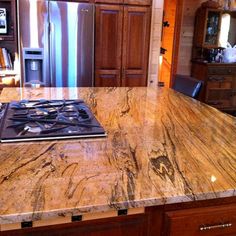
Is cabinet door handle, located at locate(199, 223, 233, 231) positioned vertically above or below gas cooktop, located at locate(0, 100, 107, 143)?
below

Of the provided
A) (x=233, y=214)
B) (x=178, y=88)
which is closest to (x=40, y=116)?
(x=233, y=214)

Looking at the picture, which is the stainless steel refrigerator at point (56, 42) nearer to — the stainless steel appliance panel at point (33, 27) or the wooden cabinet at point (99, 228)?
the stainless steel appliance panel at point (33, 27)

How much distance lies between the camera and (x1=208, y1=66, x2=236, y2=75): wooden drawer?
4879 mm

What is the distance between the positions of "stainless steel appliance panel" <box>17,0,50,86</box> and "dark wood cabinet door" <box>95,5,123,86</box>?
64cm

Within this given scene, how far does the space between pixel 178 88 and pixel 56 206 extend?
211cm

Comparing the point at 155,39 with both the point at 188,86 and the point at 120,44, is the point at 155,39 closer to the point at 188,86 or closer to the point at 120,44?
the point at 120,44

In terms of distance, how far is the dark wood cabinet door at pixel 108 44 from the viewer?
147 inches

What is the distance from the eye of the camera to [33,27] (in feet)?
11.3

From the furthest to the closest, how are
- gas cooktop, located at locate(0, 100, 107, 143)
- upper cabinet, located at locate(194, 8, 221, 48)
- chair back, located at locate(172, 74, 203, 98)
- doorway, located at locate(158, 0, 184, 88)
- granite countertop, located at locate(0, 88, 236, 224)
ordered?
1. doorway, located at locate(158, 0, 184, 88)
2. upper cabinet, located at locate(194, 8, 221, 48)
3. chair back, located at locate(172, 74, 203, 98)
4. gas cooktop, located at locate(0, 100, 107, 143)
5. granite countertop, located at locate(0, 88, 236, 224)

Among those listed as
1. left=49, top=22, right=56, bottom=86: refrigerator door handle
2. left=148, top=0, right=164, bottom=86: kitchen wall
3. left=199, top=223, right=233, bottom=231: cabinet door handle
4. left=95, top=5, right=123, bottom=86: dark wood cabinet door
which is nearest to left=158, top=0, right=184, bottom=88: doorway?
left=148, top=0, right=164, bottom=86: kitchen wall

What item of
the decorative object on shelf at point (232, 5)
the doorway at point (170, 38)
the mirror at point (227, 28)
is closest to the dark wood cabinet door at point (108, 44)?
the doorway at point (170, 38)

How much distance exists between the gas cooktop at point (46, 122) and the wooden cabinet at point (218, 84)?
3476mm

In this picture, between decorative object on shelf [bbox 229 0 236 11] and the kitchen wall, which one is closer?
the kitchen wall

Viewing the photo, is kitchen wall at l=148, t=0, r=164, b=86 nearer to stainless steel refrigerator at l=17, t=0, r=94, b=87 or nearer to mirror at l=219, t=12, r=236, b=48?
stainless steel refrigerator at l=17, t=0, r=94, b=87
